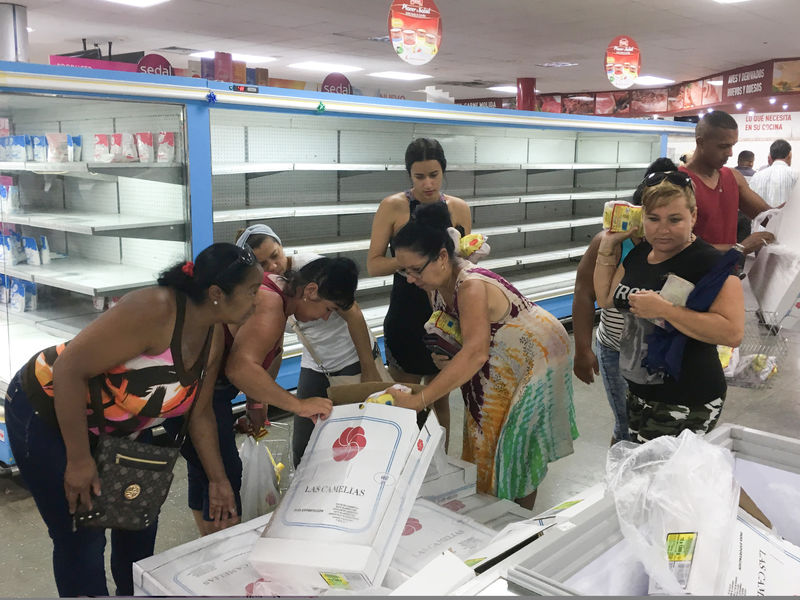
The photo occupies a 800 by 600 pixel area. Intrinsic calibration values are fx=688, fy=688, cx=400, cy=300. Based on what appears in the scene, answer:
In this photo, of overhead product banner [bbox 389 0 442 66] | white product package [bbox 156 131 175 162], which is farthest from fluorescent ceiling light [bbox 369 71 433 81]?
white product package [bbox 156 131 175 162]

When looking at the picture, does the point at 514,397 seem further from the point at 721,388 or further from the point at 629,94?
the point at 629,94

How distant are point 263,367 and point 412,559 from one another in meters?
0.97

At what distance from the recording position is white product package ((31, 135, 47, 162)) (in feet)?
12.4

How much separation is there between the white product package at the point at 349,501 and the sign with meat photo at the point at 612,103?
16098 mm

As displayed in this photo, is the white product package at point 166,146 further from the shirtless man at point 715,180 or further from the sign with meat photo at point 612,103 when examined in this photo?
the sign with meat photo at point 612,103

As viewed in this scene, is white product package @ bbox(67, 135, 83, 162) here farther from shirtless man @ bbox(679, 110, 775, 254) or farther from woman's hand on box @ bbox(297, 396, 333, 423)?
shirtless man @ bbox(679, 110, 775, 254)

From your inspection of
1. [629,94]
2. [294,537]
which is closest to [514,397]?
[294,537]

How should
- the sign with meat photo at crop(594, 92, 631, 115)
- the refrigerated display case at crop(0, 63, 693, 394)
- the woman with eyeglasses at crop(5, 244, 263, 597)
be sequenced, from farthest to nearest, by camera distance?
the sign with meat photo at crop(594, 92, 631, 115)
the refrigerated display case at crop(0, 63, 693, 394)
the woman with eyeglasses at crop(5, 244, 263, 597)

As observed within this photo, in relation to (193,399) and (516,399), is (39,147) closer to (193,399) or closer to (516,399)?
(193,399)

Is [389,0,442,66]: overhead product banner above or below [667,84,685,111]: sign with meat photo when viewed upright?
below

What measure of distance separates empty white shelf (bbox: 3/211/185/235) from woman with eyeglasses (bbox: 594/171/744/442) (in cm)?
267

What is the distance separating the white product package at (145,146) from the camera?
3.87m

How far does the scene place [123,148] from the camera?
152 inches

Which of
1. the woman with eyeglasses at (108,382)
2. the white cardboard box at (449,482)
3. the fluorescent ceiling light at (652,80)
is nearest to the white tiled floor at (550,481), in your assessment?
the woman with eyeglasses at (108,382)
